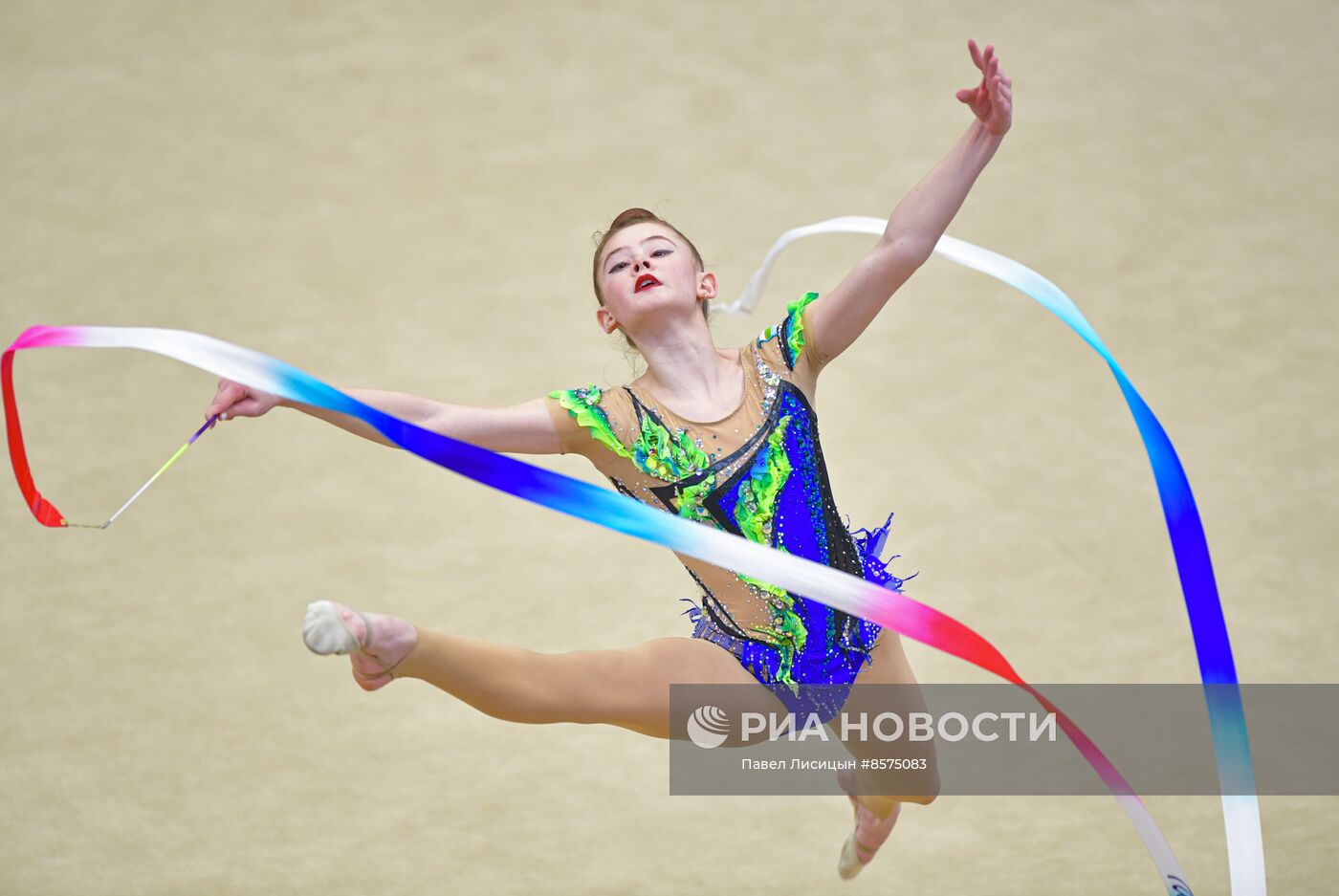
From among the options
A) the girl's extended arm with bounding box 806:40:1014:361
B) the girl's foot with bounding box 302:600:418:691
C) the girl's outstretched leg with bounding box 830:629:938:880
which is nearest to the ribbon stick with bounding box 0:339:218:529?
the girl's foot with bounding box 302:600:418:691

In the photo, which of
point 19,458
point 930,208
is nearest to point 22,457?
point 19,458

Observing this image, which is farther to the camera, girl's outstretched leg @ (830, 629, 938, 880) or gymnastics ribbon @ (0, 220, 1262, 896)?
girl's outstretched leg @ (830, 629, 938, 880)

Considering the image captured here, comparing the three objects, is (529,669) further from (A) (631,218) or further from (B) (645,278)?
(A) (631,218)

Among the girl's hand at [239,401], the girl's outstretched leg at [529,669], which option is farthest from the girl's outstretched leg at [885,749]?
the girl's hand at [239,401]

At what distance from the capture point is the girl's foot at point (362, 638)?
1.66 m

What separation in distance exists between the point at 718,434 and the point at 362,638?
0.58m

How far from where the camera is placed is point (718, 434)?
2.08 metres

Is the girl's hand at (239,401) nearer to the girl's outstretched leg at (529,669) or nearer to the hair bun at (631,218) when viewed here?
the girl's outstretched leg at (529,669)

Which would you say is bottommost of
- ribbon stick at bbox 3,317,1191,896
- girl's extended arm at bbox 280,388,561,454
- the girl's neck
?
ribbon stick at bbox 3,317,1191,896

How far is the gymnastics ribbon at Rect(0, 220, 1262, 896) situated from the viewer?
1.78 metres

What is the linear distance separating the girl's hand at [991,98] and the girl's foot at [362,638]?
91cm

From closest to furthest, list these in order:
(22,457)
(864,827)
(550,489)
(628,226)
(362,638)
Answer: (362,638), (550,489), (22,457), (628,226), (864,827)

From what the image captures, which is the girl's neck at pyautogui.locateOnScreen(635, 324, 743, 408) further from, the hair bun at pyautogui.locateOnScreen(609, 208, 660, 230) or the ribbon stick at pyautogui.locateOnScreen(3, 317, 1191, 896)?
the ribbon stick at pyautogui.locateOnScreen(3, 317, 1191, 896)

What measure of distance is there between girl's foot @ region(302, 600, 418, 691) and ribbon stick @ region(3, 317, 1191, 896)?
0.62ft
